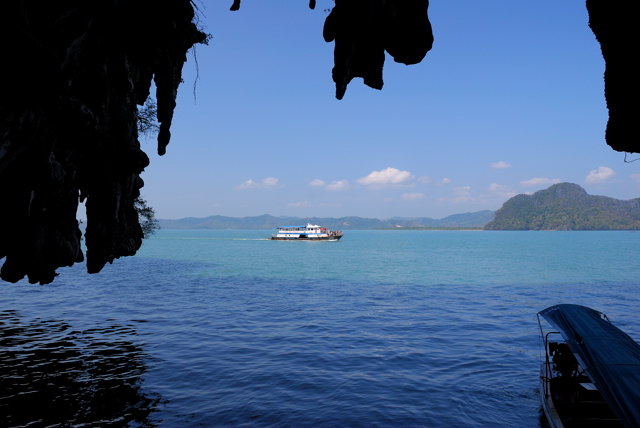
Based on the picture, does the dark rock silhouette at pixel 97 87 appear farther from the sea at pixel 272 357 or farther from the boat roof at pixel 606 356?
the sea at pixel 272 357

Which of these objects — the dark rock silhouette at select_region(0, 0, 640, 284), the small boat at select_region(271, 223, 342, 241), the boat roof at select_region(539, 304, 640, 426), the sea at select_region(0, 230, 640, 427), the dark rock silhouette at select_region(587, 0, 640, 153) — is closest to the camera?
the boat roof at select_region(539, 304, 640, 426)

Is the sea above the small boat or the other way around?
the other way around

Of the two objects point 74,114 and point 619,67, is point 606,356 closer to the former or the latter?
point 619,67

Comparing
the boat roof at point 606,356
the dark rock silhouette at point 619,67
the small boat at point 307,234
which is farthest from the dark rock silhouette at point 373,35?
the small boat at point 307,234

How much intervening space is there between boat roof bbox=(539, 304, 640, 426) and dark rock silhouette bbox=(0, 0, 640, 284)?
16.0 feet

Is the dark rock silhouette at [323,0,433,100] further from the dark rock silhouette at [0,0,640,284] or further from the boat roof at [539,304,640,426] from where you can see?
the boat roof at [539,304,640,426]

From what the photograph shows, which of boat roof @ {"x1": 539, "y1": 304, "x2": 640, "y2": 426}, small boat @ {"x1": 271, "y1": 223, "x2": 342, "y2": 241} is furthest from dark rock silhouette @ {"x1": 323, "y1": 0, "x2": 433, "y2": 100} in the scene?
small boat @ {"x1": 271, "y1": 223, "x2": 342, "y2": 241}

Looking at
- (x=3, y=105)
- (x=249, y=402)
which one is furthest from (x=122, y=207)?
(x=249, y=402)

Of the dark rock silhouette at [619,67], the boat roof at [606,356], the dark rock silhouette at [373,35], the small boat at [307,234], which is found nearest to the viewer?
the boat roof at [606,356]

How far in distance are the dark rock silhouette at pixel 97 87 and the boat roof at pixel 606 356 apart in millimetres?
4865

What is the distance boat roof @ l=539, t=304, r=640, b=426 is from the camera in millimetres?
7572

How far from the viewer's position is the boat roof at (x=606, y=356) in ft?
24.8

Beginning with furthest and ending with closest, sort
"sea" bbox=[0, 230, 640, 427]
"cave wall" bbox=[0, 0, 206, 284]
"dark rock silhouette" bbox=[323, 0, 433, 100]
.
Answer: "dark rock silhouette" bbox=[323, 0, 433, 100] < "sea" bbox=[0, 230, 640, 427] < "cave wall" bbox=[0, 0, 206, 284]

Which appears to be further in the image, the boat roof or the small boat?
the small boat
